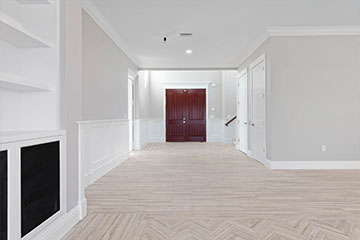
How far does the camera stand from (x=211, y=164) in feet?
17.5

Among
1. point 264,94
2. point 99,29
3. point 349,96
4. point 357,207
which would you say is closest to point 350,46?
point 349,96

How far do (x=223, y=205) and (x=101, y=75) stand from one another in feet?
9.33

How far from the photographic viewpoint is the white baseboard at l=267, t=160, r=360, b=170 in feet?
15.5

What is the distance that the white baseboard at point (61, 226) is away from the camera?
1.88 metres

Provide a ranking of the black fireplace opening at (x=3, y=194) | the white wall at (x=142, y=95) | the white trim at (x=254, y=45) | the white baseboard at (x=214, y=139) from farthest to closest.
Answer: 1. the white baseboard at (x=214, y=139)
2. the white wall at (x=142, y=95)
3. the white trim at (x=254, y=45)
4. the black fireplace opening at (x=3, y=194)

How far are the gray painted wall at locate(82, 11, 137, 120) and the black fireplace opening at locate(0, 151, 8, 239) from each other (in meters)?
2.09

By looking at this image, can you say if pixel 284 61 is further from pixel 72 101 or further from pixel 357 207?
pixel 72 101

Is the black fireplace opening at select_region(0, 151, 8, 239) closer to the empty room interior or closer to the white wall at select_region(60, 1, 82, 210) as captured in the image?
the empty room interior

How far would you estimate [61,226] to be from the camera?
209cm

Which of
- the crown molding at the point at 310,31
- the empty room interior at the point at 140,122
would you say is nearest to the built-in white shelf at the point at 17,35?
the empty room interior at the point at 140,122

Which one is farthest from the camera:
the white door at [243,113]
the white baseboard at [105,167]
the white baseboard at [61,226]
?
the white door at [243,113]

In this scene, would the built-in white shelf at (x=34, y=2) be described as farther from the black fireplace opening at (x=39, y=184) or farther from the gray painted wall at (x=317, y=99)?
the gray painted wall at (x=317, y=99)

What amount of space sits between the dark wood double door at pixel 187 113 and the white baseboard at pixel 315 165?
19.2 ft

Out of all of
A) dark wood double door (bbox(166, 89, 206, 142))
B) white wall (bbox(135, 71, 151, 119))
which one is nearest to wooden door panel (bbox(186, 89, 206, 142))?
dark wood double door (bbox(166, 89, 206, 142))
